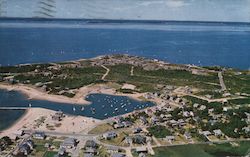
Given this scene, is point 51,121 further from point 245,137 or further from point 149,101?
point 245,137

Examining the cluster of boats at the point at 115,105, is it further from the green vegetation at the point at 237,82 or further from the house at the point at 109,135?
the green vegetation at the point at 237,82

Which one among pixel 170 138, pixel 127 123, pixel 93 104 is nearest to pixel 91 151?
pixel 170 138

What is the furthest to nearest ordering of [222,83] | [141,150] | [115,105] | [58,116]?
1. [222,83]
2. [115,105]
3. [58,116]
4. [141,150]

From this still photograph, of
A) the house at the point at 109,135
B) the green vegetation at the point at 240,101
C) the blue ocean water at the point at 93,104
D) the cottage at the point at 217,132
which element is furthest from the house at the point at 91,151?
the green vegetation at the point at 240,101

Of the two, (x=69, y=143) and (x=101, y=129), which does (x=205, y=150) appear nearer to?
(x=101, y=129)

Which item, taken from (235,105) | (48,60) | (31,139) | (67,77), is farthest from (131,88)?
(48,60)

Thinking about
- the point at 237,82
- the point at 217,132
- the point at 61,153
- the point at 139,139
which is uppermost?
the point at 237,82

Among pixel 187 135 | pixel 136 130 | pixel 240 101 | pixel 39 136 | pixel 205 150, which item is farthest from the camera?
pixel 240 101
